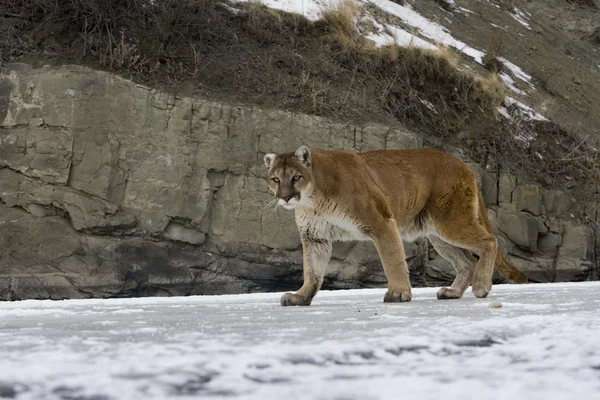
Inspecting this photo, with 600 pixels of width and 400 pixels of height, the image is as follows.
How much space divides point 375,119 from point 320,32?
270cm

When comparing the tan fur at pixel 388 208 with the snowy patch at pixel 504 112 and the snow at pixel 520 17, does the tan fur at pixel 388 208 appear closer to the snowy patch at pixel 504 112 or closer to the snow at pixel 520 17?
the snowy patch at pixel 504 112

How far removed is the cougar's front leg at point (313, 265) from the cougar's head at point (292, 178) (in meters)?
0.40

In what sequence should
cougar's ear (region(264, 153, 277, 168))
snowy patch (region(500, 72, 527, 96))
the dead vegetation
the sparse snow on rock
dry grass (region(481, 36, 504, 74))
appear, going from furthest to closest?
1. dry grass (region(481, 36, 504, 74))
2. snowy patch (region(500, 72, 527, 96))
3. the sparse snow on rock
4. the dead vegetation
5. cougar's ear (region(264, 153, 277, 168))

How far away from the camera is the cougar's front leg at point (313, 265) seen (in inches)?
246

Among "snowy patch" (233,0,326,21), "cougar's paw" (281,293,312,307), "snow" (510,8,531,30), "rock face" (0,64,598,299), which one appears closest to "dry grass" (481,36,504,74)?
"snowy patch" (233,0,326,21)

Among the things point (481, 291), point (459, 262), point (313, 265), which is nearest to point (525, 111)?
point (459, 262)

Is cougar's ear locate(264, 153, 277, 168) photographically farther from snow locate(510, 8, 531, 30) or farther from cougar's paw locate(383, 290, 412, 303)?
snow locate(510, 8, 531, 30)

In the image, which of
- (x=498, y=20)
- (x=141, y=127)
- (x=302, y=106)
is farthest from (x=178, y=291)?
(x=498, y=20)

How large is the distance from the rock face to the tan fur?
193 inches

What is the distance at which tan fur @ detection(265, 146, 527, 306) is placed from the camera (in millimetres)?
6266

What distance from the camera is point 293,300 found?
19.7 ft

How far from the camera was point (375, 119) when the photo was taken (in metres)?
13.4

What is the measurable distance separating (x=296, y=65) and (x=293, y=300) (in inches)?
340

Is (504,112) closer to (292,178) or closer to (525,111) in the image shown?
(525,111)
